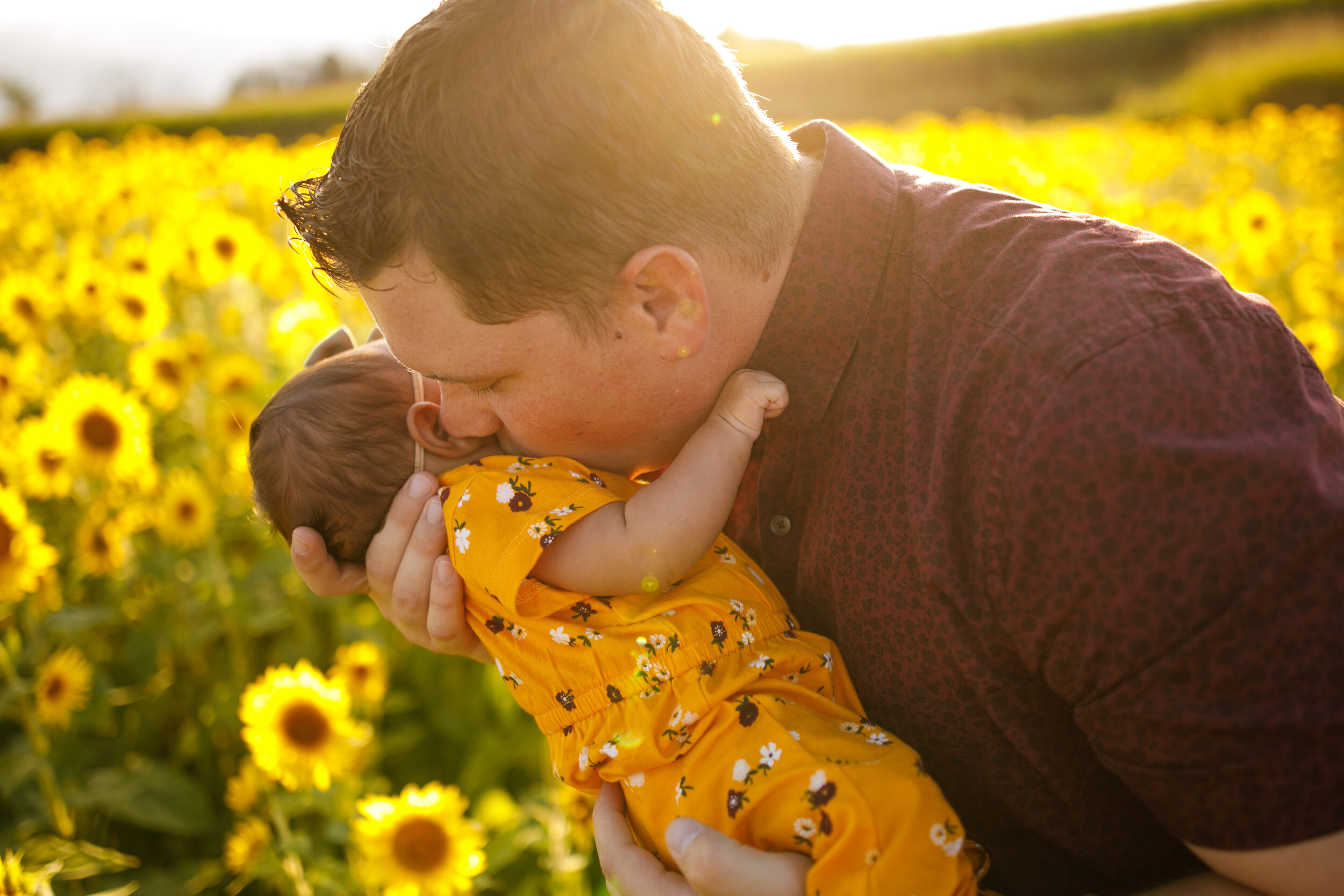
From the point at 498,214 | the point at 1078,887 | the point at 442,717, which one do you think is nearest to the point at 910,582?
the point at 1078,887

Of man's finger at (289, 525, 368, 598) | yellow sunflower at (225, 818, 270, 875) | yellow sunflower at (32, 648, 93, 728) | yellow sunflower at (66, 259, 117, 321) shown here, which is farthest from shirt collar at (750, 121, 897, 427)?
yellow sunflower at (66, 259, 117, 321)

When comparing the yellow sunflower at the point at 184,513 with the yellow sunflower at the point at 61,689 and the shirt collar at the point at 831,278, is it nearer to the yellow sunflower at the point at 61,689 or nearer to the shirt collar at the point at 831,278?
the yellow sunflower at the point at 61,689

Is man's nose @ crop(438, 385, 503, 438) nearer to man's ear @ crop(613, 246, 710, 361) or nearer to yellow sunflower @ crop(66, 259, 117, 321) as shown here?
man's ear @ crop(613, 246, 710, 361)

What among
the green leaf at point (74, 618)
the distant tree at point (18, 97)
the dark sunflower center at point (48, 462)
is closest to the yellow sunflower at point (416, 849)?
the green leaf at point (74, 618)

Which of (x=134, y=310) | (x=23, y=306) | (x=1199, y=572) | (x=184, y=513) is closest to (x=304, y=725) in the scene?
(x=184, y=513)

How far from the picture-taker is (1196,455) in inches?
36.5

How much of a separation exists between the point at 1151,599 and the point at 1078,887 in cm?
68

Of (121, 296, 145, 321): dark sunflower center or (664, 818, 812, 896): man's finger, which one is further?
(121, 296, 145, 321): dark sunflower center

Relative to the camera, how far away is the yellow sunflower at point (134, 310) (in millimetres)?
3854

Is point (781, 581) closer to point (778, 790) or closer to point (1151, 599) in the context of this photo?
point (778, 790)

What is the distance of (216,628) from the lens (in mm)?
3133

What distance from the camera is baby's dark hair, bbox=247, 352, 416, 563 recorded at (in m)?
1.86

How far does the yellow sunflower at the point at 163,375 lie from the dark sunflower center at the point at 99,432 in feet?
1.27

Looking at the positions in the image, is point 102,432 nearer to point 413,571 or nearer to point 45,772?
point 45,772
